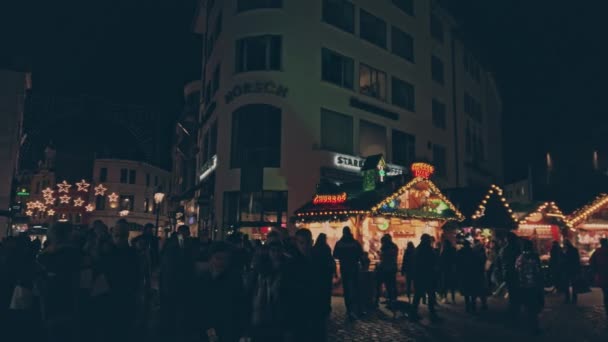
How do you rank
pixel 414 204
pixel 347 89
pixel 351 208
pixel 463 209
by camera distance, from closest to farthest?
pixel 351 208
pixel 414 204
pixel 463 209
pixel 347 89

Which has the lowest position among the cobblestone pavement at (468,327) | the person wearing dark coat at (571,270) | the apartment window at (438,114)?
the cobblestone pavement at (468,327)

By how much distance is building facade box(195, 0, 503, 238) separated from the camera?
25.3 m

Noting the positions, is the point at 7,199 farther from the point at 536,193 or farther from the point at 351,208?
the point at 536,193

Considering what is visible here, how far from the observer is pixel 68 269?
17.9ft

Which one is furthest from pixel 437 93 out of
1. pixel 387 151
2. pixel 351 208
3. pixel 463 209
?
pixel 351 208

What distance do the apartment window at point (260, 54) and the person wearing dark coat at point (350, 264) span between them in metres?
15.3

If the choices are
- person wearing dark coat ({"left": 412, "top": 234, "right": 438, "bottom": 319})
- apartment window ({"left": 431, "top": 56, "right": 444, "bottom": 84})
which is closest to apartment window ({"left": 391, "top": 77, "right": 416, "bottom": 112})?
apartment window ({"left": 431, "top": 56, "right": 444, "bottom": 84})

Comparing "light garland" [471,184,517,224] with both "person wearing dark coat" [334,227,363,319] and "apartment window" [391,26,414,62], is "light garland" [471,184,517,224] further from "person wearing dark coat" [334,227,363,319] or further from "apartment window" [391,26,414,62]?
"person wearing dark coat" [334,227,363,319]

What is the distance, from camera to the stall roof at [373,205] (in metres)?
17.9

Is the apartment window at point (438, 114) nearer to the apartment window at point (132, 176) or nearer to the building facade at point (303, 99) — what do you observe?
the building facade at point (303, 99)

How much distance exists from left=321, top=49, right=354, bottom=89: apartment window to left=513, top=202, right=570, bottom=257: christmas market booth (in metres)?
11.2

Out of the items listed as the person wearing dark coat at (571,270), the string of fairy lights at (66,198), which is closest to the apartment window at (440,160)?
the person wearing dark coat at (571,270)

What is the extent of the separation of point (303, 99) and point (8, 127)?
2434 centimetres

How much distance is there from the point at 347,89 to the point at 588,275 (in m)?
14.7
